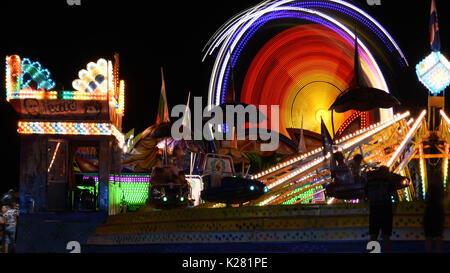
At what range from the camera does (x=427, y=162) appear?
942 inches

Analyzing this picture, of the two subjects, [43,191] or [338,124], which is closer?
[43,191]

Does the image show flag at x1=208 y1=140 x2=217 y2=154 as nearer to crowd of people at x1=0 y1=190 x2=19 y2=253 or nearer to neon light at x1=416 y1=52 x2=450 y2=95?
neon light at x1=416 y1=52 x2=450 y2=95

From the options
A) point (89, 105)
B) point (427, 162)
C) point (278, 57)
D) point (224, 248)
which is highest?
point (278, 57)

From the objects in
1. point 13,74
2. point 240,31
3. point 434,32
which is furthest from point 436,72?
point 13,74

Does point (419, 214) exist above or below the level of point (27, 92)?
below

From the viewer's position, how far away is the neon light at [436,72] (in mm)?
22875

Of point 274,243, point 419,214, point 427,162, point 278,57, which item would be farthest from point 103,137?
point 278,57

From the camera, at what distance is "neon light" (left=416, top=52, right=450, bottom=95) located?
22875 millimetres

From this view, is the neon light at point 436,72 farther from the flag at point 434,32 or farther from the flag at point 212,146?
the flag at point 212,146

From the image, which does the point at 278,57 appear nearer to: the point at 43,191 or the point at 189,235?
the point at 43,191

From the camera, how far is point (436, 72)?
75.4 feet

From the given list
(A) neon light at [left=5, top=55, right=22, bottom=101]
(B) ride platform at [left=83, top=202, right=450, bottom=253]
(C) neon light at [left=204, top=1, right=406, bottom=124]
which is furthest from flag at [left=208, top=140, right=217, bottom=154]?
(B) ride platform at [left=83, top=202, right=450, bottom=253]

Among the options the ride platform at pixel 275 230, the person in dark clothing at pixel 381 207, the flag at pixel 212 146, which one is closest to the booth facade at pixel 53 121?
the ride platform at pixel 275 230

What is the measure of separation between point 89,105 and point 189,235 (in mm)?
5900
